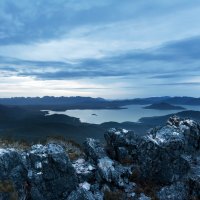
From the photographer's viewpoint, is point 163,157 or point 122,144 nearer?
point 163,157

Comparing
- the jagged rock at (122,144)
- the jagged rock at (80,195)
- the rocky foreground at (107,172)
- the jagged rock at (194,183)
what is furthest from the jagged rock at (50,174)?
the jagged rock at (194,183)

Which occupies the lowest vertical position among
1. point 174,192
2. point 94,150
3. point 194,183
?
point 174,192

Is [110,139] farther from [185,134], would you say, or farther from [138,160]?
[185,134]

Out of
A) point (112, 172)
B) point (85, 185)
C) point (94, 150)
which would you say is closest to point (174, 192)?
point (112, 172)

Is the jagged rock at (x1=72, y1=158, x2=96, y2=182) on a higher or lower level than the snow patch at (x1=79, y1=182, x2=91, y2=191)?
higher

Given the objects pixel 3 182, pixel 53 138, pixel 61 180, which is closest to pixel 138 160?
pixel 61 180

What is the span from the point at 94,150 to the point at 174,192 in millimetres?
8218

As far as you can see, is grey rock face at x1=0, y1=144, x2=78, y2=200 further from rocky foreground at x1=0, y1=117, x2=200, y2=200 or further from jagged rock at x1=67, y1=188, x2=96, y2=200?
jagged rock at x1=67, y1=188, x2=96, y2=200

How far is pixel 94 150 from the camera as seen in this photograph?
93.6ft

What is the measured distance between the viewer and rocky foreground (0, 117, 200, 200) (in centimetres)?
2281

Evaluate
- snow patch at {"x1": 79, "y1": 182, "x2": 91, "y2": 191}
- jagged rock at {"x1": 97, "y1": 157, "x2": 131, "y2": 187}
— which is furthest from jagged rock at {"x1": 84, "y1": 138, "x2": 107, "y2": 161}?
snow patch at {"x1": 79, "y1": 182, "x2": 91, "y2": 191}

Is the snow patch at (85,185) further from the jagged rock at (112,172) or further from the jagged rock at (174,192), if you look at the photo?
the jagged rock at (174,192)

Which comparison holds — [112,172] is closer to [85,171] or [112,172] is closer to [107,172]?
[107,172]

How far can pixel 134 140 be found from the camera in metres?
30.0
